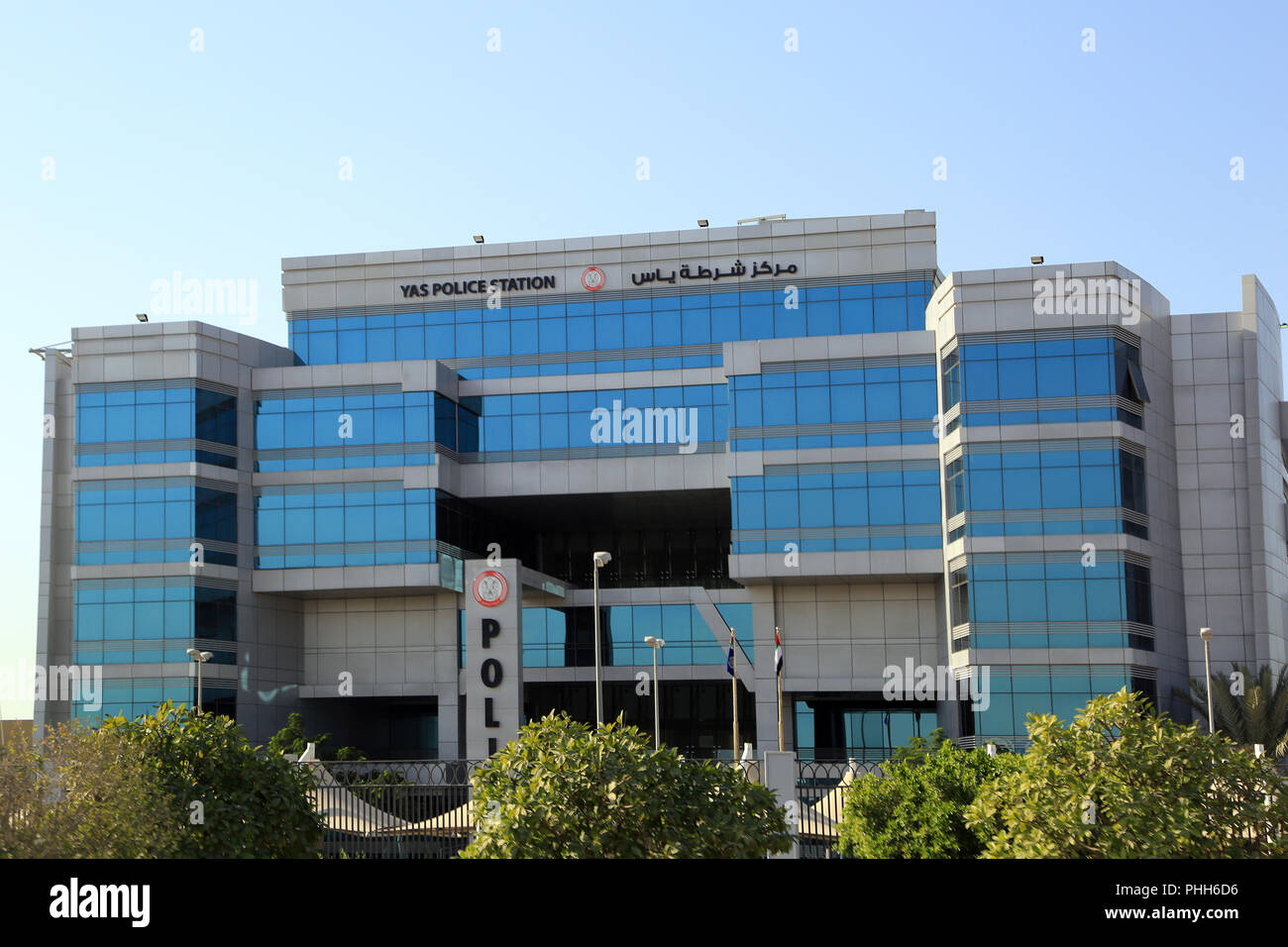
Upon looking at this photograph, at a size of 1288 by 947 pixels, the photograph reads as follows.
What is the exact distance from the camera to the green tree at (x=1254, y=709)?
52.9 meters

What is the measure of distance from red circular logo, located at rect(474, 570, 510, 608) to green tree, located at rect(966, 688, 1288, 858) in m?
38.6

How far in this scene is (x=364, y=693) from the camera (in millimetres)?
67500

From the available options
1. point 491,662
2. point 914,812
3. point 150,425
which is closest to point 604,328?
point 491,662

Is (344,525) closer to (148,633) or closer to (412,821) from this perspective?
(148,633)

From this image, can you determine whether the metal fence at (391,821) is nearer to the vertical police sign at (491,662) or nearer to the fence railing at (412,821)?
the fence railing at (412,821)

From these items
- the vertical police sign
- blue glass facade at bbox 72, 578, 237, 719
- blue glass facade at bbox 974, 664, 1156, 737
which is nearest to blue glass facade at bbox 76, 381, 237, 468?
Answer: blue glass facade at bbox 72, 578, 237, 719

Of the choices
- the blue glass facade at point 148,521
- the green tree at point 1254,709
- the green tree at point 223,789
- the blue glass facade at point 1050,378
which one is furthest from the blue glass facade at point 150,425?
the green tree at point 1254,709

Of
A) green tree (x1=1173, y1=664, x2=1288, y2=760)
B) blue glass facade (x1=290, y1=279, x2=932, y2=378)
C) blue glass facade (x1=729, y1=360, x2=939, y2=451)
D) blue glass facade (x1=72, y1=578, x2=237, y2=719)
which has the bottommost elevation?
green tree (x1=1173, y1=664, x2=1288, y2=760)

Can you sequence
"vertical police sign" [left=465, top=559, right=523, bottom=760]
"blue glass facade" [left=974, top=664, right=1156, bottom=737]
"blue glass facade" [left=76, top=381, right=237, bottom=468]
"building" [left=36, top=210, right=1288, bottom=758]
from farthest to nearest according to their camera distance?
"blue glass facade" [left=76, top=381, right=237, bottom=468] → "vertical police sign" [left=465, top=559, right=523, bottom=760] → "building" [left=36, top=210, right=1288, bottom=758] → "blue glass facade" [left=974, top=664, right=1156, bottom=737]

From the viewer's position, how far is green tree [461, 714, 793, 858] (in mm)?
19516

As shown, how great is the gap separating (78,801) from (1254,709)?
4492cm

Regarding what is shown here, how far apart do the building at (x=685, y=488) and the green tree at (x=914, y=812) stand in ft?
86.0

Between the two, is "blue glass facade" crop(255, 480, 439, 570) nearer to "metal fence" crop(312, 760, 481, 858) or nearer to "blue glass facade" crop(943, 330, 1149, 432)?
"blue glass facade" crop(943, 330, 1149, 432)

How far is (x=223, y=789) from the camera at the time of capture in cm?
2402
